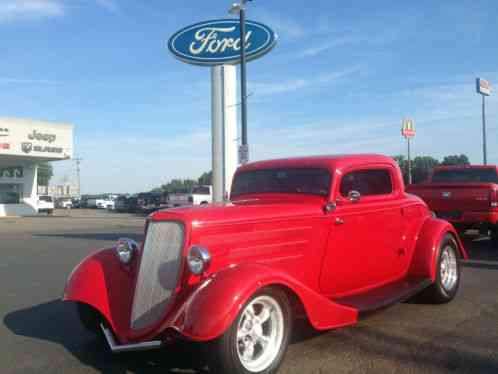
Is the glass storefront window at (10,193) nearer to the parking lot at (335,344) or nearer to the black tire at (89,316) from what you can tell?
the parking lot at (335,344)

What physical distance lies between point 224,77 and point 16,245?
9.90m

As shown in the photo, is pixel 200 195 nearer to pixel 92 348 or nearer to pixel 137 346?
pixel 92 348

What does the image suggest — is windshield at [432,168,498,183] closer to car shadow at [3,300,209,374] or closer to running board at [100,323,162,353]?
car shadow at [3,300,209,374]

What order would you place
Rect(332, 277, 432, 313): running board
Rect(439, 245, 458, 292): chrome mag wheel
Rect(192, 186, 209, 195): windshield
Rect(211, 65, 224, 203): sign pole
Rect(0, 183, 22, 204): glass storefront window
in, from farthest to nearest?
Rect(0, 183, 22, 204): glass storefront window < Rect(192, 186, 209, 195): windshield < Rect(211, 65, 224, 203): sign pole < Rect(439, 245, 458, 292): chrome mag wheel < Rect(332, 277, 432, 313): running board

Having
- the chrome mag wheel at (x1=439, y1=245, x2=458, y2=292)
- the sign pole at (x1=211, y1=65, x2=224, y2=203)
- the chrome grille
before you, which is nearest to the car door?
the chrome mag wheel at (x1=439, y1=245, x2=458, y2=292)

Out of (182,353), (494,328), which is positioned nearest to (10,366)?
(182,353)

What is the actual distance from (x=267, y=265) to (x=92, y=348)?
69.6 inches

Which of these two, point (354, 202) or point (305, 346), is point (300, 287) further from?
point (354, 202)

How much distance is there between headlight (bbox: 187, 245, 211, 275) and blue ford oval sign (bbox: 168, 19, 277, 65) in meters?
15.9

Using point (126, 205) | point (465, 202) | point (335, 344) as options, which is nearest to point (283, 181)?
point (335, 344)

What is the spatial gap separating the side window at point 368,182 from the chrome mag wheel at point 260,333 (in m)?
1.67

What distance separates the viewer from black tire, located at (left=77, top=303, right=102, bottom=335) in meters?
4.70

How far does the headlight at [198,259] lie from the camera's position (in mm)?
3811

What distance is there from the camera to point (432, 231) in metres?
5.95
